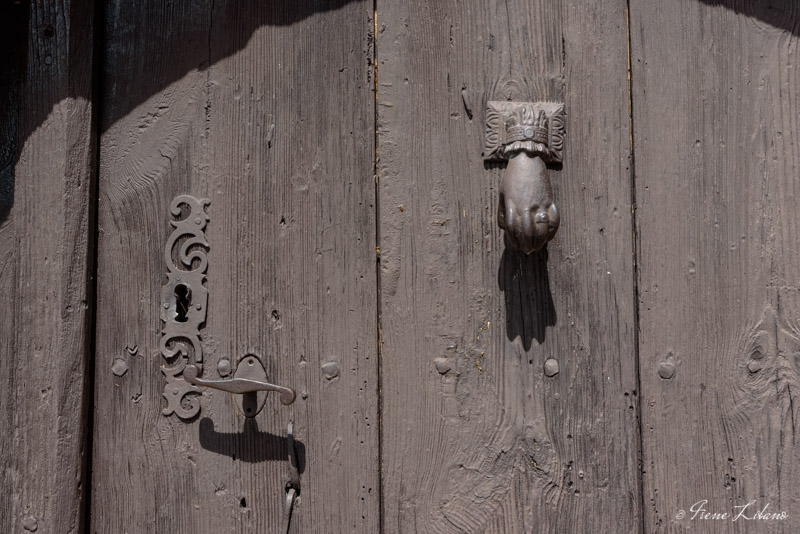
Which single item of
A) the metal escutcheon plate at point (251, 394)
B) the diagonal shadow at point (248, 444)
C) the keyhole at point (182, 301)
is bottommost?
the diagonal shadow at point (248, 444)

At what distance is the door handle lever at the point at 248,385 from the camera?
84 cm

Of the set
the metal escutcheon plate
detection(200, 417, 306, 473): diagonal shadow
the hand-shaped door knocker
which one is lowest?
detection(200, 417, 306, 473): diagonal shadow

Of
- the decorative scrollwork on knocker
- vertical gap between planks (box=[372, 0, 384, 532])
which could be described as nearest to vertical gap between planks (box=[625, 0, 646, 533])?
vertical gap between planks (box=[372, 0, 384, 532])

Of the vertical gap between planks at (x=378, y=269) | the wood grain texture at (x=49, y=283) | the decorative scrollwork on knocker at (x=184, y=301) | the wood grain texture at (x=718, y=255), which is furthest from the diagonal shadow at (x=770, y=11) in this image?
the wood grain texture at (x=49, y=283)

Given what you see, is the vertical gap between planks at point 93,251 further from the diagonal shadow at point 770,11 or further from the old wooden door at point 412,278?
the diagonal shadow at point 770,11

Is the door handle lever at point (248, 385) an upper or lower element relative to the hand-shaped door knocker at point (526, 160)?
lower

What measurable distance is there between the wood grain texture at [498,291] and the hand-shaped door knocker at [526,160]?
0.08 ft

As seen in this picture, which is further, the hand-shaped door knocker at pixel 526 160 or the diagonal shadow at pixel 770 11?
the diagonal shadow at pixel 770 11

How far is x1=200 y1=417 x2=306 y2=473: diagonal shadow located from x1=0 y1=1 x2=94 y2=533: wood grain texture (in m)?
0.17

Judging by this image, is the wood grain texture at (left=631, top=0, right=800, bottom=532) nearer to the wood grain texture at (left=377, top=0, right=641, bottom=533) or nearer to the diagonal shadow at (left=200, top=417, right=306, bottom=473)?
the wood grain texture at (left=377, top=0, right=641, bottom=533)

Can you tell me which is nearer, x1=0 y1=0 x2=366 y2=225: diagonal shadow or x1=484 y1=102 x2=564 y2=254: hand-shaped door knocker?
x1=484 y1=102 x2=564 y2=254: hand-shaped door knocker

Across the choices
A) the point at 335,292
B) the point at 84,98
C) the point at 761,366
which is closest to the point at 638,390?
the point at 761,366

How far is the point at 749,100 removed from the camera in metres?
0.90

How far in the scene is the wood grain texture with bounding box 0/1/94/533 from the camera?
84 cm
